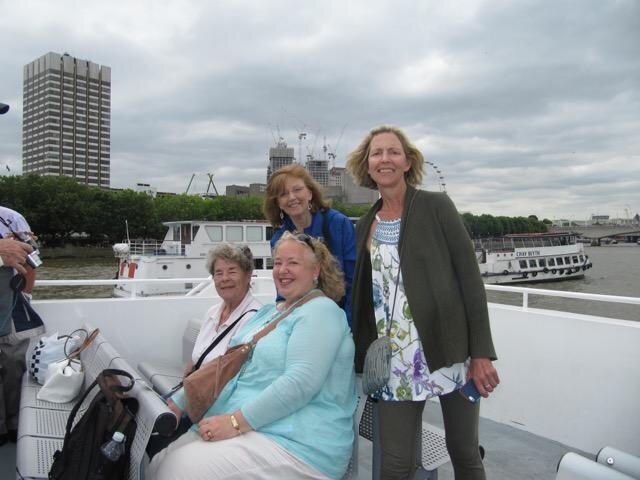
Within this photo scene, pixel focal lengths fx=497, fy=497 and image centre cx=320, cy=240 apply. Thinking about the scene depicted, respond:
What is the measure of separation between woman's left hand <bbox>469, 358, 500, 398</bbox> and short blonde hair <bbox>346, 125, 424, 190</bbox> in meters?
0.79

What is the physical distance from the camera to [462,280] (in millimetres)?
1959

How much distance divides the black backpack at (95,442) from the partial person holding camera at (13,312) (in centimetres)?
176

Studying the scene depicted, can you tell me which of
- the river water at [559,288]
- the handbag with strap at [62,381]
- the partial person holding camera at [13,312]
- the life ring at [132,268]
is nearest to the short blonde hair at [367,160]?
the handbag with strap at [62,381]

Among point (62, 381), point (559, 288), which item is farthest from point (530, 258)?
point (62, 381)

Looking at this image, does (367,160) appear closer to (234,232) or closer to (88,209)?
(234,232)

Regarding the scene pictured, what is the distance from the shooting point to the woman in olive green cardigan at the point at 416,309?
193 cm

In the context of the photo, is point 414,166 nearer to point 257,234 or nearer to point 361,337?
point 361,337

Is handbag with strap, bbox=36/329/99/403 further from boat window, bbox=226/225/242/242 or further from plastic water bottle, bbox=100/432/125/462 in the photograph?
boat window, bbox=226/225/242/242

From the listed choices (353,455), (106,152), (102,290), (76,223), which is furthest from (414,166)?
(106,152)

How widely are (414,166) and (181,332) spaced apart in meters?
3.44

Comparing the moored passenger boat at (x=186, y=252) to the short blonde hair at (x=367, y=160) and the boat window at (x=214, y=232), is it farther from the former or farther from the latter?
the short blonde hair at (x=367, y=160)

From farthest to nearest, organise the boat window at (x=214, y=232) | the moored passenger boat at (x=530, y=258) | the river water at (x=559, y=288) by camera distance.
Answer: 1. the moored passenger boat at (x=530, y=258)
2. the boat window at (x=214, y=232)
3. the river water at (x=559, y=288)

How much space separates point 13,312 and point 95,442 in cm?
215

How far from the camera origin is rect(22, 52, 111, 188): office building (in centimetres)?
9744
